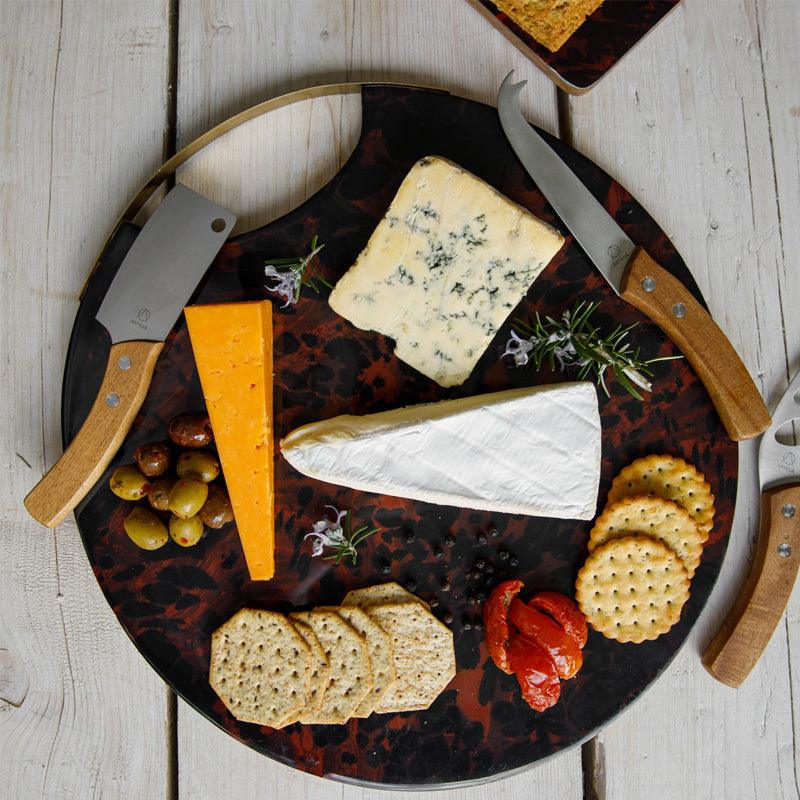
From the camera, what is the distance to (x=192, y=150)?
168 centimetres

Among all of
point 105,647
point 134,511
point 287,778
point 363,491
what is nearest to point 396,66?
point 363,491

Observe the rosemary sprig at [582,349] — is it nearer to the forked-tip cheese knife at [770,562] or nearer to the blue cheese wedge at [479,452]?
the blue cheese wedge at [479,452]

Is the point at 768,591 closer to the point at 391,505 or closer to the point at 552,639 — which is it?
the point at 552,639

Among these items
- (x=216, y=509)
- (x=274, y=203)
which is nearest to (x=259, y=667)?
(x=216, y=509)

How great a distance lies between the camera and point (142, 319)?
160cm

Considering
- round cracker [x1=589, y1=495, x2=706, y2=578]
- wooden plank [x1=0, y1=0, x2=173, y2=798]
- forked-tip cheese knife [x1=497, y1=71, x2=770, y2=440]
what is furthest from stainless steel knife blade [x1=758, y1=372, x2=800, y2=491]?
wooden plank [x1=0, y1=0, x2=173, y2=798]

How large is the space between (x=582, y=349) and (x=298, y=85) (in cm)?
92

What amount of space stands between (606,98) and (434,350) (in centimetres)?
78

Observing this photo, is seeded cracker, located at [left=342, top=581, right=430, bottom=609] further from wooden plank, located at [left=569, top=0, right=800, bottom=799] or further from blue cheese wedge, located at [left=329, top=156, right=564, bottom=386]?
wooden plank, located at [left=569, top=0, right=800, bottom=799]

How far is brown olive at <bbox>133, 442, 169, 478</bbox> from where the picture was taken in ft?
5.18

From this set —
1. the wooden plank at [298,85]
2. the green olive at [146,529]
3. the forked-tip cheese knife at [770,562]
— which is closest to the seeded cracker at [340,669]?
the wooden plank at [298,85]

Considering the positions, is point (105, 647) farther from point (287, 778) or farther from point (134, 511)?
point (287, 778)

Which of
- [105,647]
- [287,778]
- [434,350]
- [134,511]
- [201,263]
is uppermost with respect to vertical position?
[201,263]

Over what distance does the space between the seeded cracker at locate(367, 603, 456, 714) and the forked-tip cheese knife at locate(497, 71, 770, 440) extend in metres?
0.80
